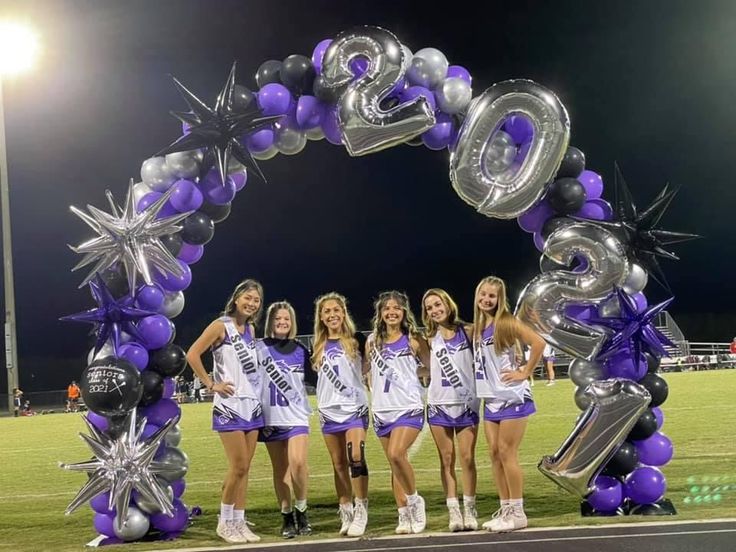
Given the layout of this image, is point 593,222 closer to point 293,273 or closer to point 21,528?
point 21,528

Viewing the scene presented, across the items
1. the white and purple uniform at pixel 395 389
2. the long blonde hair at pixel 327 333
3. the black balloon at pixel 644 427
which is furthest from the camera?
the black balloon at pixel 644 427

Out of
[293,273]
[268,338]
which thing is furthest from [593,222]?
[293,273]

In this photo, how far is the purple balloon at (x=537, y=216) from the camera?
620 centimetres

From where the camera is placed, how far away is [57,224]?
125ft

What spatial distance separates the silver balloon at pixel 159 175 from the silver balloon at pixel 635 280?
393 centimetres

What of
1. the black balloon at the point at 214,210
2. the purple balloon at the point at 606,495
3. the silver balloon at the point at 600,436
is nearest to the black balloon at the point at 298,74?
the black balloon at the point at 214,210

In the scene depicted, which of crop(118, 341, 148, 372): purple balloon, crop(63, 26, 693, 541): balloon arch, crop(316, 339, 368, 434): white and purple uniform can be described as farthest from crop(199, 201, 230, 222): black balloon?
crop(316, 339, 368, 434): white and purple uniform

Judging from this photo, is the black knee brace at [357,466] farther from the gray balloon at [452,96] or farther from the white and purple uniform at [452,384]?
the gray balloon at [452,96]

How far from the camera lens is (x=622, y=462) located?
558 centimetres

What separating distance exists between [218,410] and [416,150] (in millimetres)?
34004

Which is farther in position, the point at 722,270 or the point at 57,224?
the point at 722,270

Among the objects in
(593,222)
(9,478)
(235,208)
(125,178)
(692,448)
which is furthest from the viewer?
(235,208)

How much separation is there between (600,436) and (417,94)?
3.19 meters

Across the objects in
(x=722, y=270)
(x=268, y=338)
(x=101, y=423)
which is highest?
(x=722, y=270)
